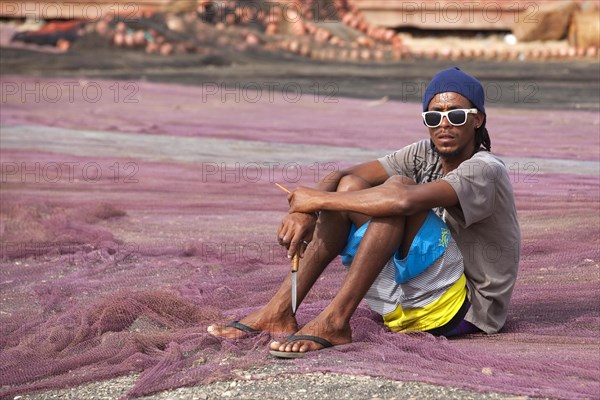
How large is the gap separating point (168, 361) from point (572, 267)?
6.82 feet

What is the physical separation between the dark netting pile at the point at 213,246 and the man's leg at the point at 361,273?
69mm

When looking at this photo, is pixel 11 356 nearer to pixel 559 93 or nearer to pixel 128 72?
pixel 559 93

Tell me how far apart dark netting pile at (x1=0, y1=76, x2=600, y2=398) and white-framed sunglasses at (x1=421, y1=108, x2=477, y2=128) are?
2.59ft

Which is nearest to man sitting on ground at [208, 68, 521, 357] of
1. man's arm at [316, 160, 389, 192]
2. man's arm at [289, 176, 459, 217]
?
man's arm at [289, 176, 459, 217]

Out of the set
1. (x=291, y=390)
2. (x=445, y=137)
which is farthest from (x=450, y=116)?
(x=291, y=390)

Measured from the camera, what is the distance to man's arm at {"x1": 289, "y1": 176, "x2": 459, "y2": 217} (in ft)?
11.9

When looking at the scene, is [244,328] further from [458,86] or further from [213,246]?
[213,246]

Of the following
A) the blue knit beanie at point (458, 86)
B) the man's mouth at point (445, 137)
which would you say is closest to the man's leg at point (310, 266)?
the man's mouth at point (445, 137)

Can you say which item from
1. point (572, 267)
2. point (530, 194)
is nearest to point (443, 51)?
point (530, 194)

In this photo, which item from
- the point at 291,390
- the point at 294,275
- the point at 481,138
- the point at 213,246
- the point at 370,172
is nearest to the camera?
the point at 291,390

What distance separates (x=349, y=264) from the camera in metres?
3.94

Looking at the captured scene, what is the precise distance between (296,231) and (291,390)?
2.00 feet

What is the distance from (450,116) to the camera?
12.8 feet

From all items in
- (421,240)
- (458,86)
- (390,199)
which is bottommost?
(421,240)
